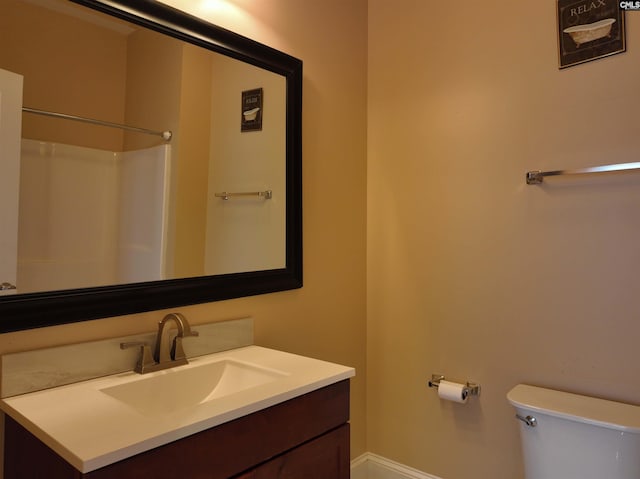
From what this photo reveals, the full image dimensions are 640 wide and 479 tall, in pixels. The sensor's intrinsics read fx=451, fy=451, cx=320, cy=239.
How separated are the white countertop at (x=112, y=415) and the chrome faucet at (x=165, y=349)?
32 mm

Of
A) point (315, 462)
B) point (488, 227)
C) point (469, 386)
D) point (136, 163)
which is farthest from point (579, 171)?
point (136, 163)

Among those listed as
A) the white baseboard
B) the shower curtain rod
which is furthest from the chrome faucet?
the white baseboard

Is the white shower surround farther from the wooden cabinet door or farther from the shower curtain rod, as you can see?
the wooden cabinet door

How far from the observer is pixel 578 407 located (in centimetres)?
146

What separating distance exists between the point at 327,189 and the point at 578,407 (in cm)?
123

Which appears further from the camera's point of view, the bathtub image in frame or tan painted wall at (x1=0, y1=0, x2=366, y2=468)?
tan painted wall at (x1=0, y1=0, x2=366, y2=468)

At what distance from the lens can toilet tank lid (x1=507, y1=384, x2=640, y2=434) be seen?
1355 mm

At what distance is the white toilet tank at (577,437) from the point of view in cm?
134

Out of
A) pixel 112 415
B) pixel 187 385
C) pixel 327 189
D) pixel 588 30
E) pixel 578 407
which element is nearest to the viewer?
pixel 112 415

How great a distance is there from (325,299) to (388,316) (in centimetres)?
34

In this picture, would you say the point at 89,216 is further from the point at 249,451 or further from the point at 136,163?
the point at 249,451

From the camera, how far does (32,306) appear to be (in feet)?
3.58

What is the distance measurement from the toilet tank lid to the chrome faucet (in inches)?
43.8

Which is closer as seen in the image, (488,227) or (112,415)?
(112,415)
